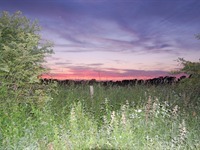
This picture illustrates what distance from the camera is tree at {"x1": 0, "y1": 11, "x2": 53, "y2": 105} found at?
29.9 ft

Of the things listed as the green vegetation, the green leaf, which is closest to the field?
the green vegetation

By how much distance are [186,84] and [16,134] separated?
686 centimetres

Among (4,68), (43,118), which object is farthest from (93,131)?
(4,68)

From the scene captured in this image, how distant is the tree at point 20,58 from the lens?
910cm

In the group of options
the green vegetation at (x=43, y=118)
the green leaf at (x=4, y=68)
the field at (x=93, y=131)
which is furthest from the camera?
the green leaf at (x=4, y=68)

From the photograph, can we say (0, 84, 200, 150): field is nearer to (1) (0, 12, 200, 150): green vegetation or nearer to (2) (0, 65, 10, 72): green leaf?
(1) (0, 12, 200, 150): green vegetation

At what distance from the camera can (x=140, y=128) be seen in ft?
26.4

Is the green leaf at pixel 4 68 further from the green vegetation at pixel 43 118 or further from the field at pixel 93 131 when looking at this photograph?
the field at pixel 93 131

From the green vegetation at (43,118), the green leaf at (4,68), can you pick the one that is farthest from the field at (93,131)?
the green leaf at (4,68)

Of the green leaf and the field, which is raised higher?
the green leaf

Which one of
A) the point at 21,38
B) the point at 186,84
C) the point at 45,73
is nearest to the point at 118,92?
the point at 186,84

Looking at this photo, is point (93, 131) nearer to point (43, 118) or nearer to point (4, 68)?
point (43, 118)

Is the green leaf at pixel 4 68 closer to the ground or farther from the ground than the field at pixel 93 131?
farther from the ground

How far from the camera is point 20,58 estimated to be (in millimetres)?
9141
